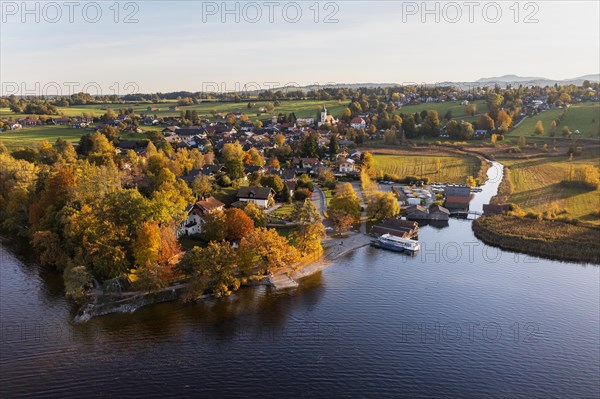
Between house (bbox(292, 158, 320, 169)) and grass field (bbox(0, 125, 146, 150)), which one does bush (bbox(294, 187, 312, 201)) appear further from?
grass field (bbox(0, 125, 146, 150))

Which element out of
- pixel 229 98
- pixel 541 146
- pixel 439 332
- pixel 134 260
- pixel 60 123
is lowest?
pixel 439 332

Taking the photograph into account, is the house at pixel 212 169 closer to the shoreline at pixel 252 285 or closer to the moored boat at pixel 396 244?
the shoreline at pixel 252 285

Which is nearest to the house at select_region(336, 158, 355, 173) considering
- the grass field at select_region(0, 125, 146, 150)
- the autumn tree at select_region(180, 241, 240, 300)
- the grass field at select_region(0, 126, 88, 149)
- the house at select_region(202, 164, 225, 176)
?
the house at select_region(202, 164, 225, 176)

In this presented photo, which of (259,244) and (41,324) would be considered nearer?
(41,324)

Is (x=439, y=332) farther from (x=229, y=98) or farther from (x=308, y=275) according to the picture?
(x=229, y=98)

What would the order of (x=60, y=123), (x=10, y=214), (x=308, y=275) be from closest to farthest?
1. (x=308, y=275)
2. (x=10, y=214)
3. (x=60, y=123)

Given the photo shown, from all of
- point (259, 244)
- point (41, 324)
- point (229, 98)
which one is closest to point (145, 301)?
point (41, 324)
